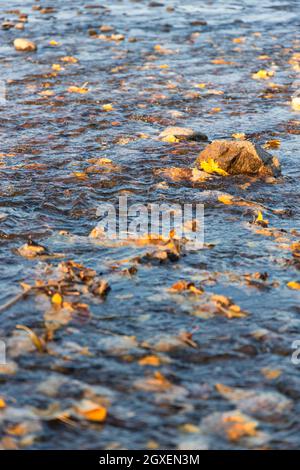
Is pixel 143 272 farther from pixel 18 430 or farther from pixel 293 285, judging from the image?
pixel 18 430

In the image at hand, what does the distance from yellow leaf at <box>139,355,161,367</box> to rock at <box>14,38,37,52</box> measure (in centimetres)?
862

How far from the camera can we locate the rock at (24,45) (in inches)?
446

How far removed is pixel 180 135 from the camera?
23.8ft

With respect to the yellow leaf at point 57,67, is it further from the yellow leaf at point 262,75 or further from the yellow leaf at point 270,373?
the yellow leaf at point 270,373

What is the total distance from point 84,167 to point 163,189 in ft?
2.80

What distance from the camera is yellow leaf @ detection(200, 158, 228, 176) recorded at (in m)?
6.28

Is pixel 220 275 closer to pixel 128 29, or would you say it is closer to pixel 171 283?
pixel 171 283

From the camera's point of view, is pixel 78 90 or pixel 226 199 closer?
pixel 226 199

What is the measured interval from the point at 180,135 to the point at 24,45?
5024 mm

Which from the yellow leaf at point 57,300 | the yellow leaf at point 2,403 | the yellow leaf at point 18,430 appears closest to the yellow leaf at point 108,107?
the yellow leaf at point 57,300

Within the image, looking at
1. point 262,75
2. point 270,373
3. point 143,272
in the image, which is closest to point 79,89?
point 262,75

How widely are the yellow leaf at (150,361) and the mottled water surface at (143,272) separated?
0.01 meters

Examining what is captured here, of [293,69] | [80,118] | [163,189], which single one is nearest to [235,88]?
[293,69]

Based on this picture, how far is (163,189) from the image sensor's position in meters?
6.00
